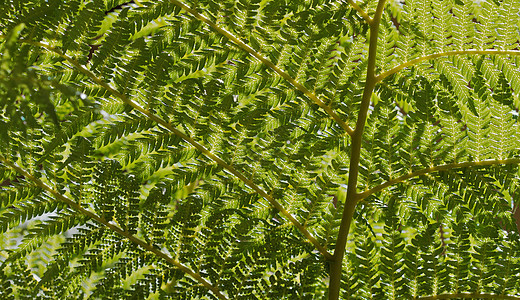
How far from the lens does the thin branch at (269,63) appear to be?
117 centimetres

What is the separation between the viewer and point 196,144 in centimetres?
121

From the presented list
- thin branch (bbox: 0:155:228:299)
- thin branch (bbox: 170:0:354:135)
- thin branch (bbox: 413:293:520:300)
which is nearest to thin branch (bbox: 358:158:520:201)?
thin branch (bbox: 170:0:354:135)

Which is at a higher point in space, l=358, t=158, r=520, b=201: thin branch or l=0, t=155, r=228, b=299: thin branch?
l=358, t=158, r=520, b=201: thin branch

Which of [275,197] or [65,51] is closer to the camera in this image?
[65,51]

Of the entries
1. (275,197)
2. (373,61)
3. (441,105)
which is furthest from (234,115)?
(441,105)

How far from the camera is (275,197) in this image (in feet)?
4.12

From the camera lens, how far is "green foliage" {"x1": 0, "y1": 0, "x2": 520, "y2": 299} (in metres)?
1.17

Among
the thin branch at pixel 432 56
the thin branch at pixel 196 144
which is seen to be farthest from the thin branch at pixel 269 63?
the thin branch at pixel 196 144

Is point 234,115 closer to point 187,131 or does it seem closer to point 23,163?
point 187,131

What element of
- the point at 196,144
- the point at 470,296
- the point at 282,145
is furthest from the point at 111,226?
the point at 470,296

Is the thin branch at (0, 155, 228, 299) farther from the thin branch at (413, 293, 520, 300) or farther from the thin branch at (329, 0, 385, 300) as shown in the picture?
the thin branch at (413, 293, 520, 300)

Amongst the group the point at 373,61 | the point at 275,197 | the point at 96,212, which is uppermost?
the point at 373,61

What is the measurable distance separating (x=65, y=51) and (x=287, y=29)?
1.74 feet

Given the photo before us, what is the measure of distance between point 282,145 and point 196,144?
0.69 feet
